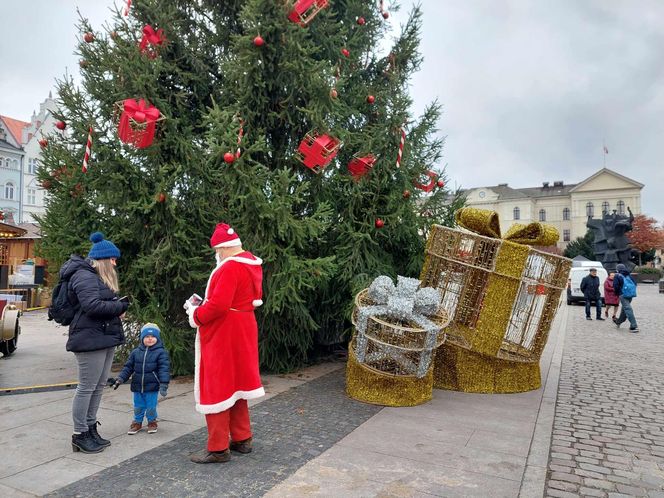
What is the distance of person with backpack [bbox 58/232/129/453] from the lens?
13.7 feet

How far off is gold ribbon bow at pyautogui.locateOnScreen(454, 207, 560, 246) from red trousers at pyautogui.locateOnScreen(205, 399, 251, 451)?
13.5 ft

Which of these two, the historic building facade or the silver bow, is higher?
the historic building facade

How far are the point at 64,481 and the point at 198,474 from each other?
987mm

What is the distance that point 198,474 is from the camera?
12.6ft

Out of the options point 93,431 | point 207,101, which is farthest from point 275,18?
point 93,431

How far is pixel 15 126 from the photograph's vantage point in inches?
2094

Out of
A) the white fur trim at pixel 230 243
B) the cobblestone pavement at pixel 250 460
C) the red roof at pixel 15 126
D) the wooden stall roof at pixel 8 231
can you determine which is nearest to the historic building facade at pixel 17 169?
the red roof at pixel 15 126

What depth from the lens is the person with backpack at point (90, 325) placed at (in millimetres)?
4176

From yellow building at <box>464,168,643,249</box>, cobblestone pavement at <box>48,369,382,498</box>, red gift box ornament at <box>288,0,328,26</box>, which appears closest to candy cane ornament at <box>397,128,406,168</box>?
red gift box ornament at <box>288,0,328,26</box>

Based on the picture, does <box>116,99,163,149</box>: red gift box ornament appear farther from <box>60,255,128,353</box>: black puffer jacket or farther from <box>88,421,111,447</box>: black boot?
<box>88,421,111,447</box>: black boot

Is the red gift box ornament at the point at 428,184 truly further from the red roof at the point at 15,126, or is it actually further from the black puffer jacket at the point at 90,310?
the red roof at the point at 15,126

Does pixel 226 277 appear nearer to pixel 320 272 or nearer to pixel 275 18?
pixel 320 272

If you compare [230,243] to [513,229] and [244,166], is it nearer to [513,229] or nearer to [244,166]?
[244,166]

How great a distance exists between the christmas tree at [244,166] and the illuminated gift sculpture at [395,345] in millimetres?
902
